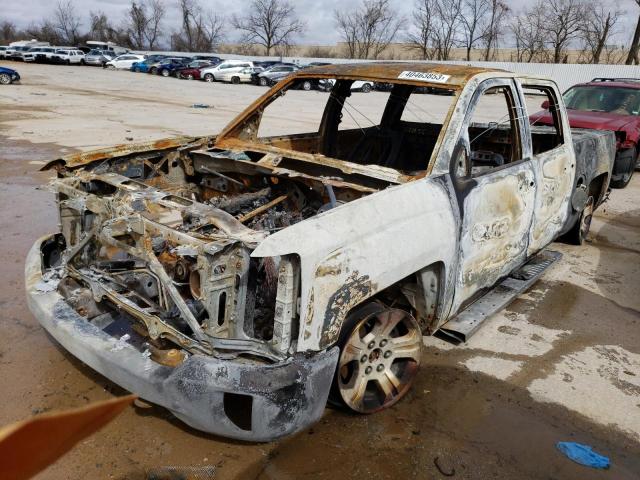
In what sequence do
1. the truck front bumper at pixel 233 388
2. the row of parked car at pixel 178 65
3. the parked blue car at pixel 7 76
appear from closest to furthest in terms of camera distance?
the truck front bumper at pixel 233 388 → the parked blue car at pixel 7 76 → the row of parked car at pixel 178 65

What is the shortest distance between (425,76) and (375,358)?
1926 mm

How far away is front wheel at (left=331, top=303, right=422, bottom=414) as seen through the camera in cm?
267

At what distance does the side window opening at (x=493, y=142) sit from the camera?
A: 10.5ft

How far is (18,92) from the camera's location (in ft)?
66.9

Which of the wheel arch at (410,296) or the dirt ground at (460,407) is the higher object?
the wheel arch at (410,296)

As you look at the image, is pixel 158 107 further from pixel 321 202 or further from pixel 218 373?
pixel 218 373

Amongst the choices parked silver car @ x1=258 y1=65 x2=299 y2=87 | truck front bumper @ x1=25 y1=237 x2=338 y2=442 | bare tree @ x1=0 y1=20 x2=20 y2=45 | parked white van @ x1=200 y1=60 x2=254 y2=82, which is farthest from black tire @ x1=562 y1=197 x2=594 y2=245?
bare tree @ x1=0 y1=20 x2=20 y2=45

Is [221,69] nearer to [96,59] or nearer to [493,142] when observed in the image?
[96,59]

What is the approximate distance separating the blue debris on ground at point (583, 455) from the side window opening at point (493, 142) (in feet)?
5.25

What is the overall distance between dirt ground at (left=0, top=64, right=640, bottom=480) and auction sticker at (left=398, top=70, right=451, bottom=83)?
1828 millimetres

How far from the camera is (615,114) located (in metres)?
9.16

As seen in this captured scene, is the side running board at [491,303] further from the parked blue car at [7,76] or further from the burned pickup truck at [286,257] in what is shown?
the parked blue car at [7,76]

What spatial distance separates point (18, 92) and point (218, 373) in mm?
22426

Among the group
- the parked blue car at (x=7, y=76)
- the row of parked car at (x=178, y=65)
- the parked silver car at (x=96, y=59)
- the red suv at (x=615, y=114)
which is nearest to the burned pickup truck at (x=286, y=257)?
the red suv at (x=615, y=114)
